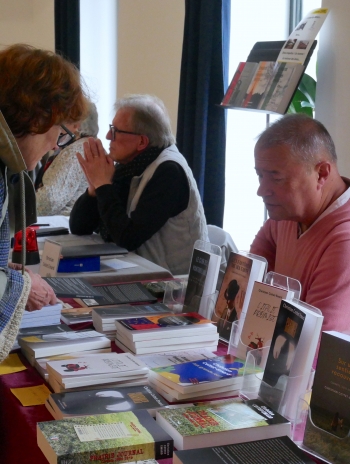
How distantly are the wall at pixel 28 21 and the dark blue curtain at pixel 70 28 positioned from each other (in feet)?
1.47

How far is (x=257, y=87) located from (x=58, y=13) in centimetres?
386

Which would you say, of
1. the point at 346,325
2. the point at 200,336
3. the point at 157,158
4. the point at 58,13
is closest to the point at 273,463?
the point at 200,336

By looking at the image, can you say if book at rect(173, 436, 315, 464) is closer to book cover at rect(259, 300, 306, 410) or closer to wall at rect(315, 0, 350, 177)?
book cover at rect(259, 300, 306, 410)

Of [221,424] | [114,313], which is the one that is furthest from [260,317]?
[114,313]

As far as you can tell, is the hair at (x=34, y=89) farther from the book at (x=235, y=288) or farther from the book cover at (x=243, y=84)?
the book cover at (x=243, y=84)

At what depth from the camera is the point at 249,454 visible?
0.97 metres

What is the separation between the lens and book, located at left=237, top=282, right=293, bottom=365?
1308mm

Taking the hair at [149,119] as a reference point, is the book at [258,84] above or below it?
above

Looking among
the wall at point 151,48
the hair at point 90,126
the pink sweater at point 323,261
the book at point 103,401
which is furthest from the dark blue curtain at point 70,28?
the book at point 103,401

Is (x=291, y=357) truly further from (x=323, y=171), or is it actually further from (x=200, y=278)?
(x=323, y=171)

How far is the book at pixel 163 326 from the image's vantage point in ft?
4.76

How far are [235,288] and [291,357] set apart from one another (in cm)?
44

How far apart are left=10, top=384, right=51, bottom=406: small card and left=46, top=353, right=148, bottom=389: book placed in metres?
0.03

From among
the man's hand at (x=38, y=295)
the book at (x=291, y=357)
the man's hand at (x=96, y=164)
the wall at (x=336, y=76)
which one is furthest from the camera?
the man's hand at (x=96, y=164)
